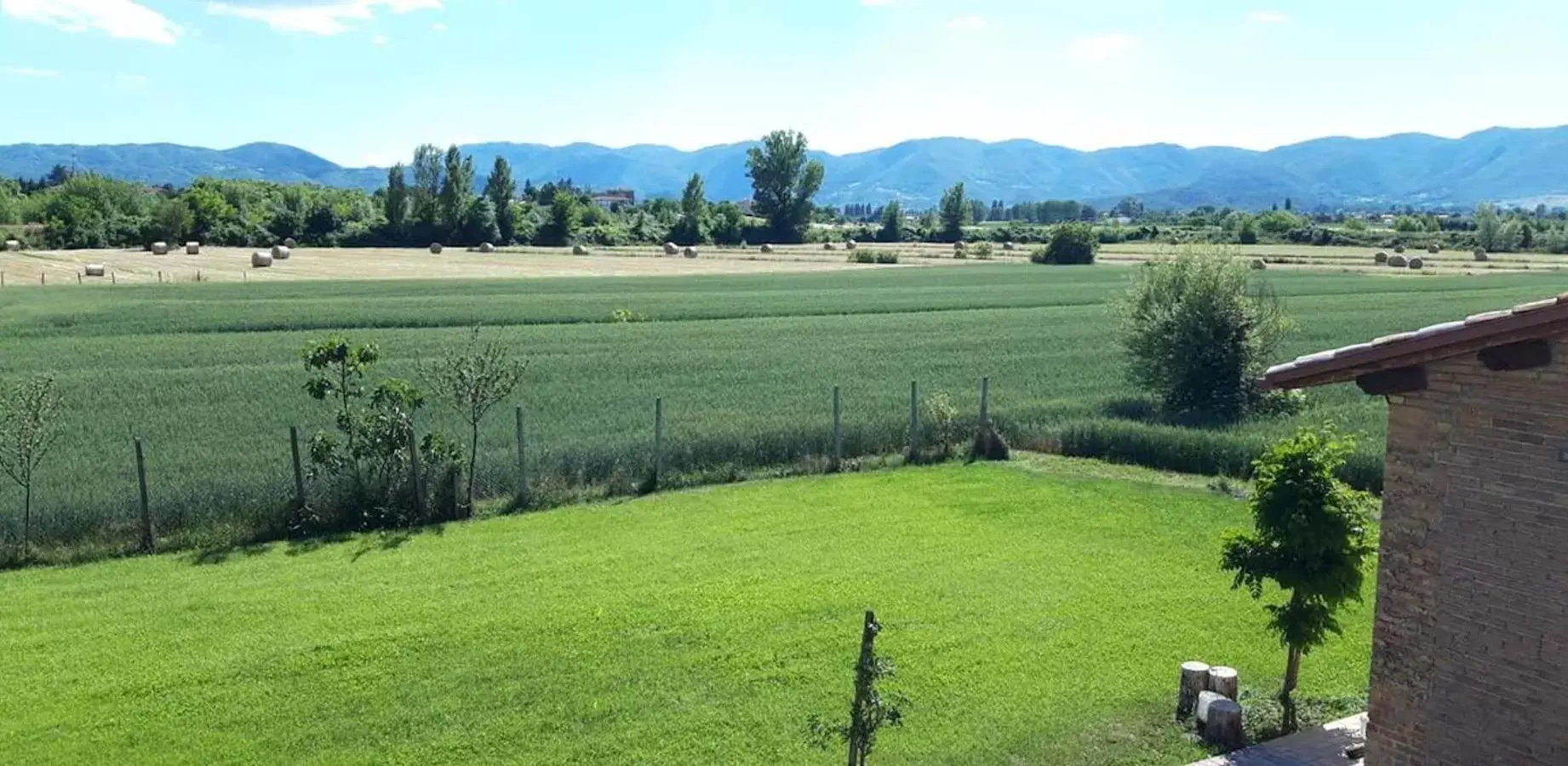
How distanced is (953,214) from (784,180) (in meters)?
20.2

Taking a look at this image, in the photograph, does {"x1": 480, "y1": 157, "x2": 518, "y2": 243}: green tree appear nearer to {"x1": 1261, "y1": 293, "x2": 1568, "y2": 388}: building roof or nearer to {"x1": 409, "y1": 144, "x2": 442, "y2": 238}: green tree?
{"x1": 409, "y1": 144, "x2": 442, "y2": 238}: green tree

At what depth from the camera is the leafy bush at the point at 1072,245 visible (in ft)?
300

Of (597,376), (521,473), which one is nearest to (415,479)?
(521,473)

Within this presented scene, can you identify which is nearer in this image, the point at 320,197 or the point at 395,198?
the point at 395,198

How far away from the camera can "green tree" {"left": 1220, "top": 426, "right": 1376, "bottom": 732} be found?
962 cm

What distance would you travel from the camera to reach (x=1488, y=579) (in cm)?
740

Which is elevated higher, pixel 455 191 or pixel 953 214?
pixel 455 191

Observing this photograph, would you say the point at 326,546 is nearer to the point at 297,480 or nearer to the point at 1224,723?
the point at 297,480

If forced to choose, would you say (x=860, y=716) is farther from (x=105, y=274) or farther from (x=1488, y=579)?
(x=105, y=274)

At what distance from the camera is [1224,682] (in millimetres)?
10062

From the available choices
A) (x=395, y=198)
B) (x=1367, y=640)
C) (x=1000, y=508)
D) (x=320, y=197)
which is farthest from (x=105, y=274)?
(x=1367, y=640)

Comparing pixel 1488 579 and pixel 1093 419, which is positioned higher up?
pixel 1488 579

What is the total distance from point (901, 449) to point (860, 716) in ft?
48.7

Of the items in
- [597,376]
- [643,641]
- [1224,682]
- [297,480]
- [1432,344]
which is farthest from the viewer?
[597,376]
